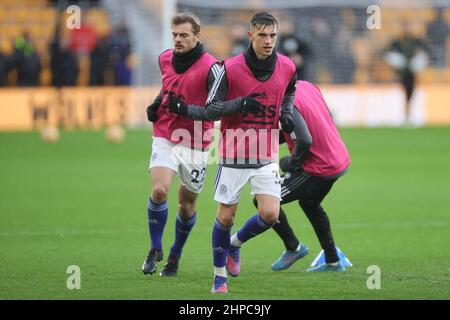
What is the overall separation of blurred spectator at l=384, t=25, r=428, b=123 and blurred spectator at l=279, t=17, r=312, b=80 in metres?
2.97

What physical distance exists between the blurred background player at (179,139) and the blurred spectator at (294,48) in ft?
46.5

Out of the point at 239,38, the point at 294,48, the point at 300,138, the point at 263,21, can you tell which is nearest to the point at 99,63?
the point at 239,38

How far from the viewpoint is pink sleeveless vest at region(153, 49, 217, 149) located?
30.5 ft

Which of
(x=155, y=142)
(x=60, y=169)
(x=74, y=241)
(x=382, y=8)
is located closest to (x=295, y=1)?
(x=382, y=8)

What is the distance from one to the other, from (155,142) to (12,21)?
968 inches

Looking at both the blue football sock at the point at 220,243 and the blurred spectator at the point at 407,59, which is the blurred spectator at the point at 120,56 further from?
the blue football sock at the point at 220,243

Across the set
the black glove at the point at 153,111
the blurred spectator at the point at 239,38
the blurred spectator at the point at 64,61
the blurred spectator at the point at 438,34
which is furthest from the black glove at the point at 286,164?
the blurred spectator at the point at 438,34

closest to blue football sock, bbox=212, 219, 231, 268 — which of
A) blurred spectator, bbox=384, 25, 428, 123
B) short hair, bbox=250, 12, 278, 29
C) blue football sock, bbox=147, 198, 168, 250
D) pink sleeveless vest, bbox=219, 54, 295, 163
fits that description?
pink sleeveless vest, bbox=219, 54, 295, 163

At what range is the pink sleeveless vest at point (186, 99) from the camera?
30.5 feet

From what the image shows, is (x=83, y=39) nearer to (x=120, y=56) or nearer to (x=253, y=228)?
(x=120, y=56)

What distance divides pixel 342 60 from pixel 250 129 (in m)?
20.5

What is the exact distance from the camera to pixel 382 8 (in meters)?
29.5

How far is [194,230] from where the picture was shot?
41.8 feet

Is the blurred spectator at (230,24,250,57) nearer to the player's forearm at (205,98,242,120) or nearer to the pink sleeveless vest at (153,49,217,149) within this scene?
the pink sleeveless vest at (153,49,217,149)
